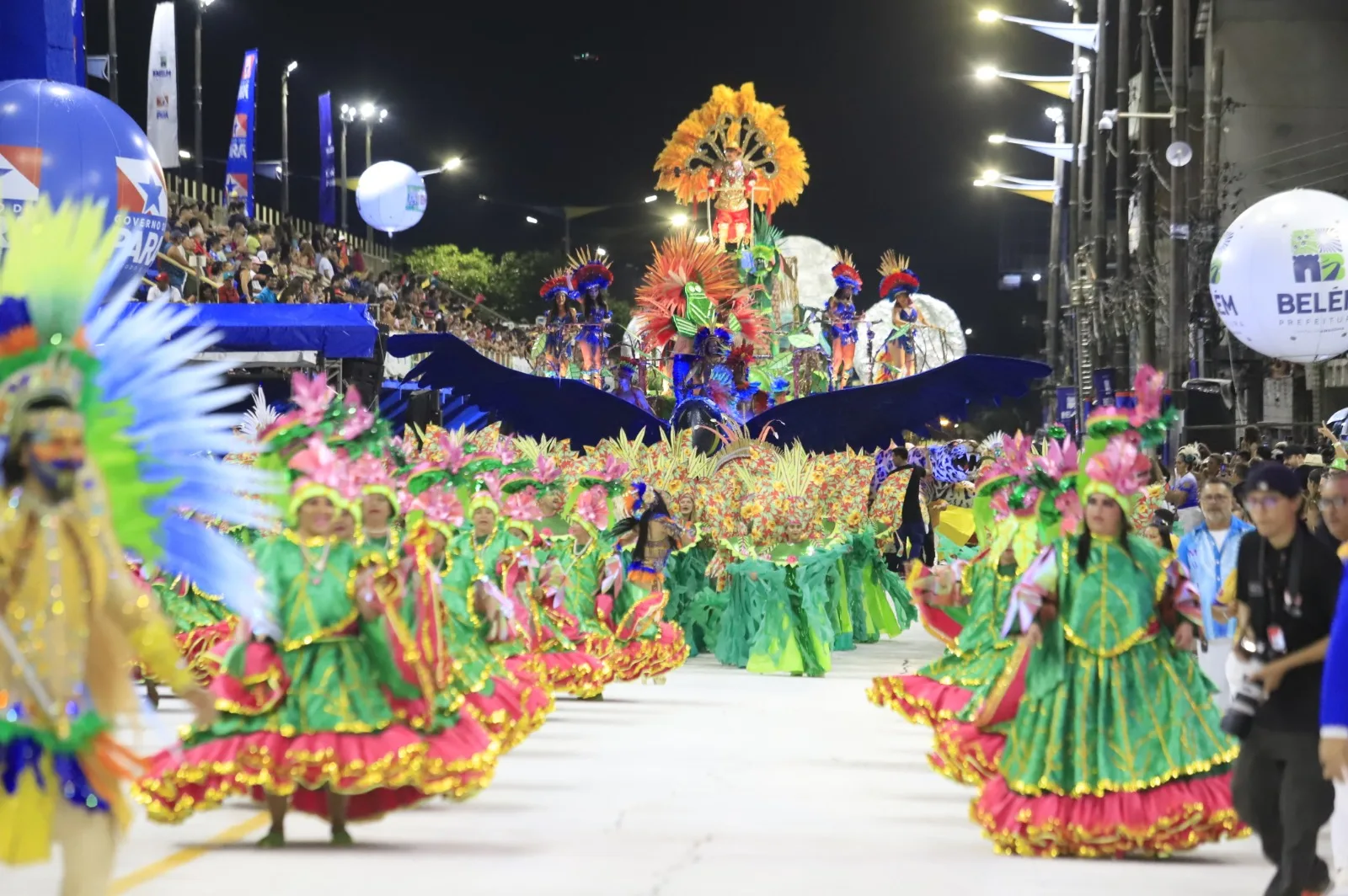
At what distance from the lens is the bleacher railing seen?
3005cm

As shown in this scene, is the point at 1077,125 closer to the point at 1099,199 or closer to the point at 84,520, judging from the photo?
the point at 1099,199

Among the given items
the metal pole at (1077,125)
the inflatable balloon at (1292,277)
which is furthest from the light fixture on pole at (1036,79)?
the inflatable balloon at (1292,277)

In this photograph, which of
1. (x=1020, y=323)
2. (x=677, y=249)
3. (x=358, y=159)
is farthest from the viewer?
(x=1020, y=323)

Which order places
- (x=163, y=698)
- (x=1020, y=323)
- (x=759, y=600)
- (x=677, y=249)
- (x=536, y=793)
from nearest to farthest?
(x=536, y=793) → (x=163, y=698) → (x=759, y=600) → (x=677, y=249) → (x=1020, y=323)

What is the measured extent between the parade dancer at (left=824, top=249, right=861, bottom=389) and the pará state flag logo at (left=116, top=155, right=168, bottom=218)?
9.36 metres

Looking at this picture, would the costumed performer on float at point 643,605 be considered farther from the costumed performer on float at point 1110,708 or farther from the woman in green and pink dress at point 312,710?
the costumed performer on float at point 1110,708

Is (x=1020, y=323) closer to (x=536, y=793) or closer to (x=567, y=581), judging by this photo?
(x=567, y=581)

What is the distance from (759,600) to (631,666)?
3108 millimetres

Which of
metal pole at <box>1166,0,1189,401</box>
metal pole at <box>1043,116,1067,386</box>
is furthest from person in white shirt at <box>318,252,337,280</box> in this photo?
metal pole at <box>1043,116,1067,386</box>

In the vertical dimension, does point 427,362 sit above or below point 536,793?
above

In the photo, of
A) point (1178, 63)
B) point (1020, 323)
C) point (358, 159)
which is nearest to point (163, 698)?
point (1178, 63)

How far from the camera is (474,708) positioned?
1084cm

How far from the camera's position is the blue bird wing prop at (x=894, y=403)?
2264 cm

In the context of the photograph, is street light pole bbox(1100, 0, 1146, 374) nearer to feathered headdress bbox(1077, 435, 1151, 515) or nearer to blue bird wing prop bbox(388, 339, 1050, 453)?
blue bird wing prop bbox(388, 339, 1050, 453)
